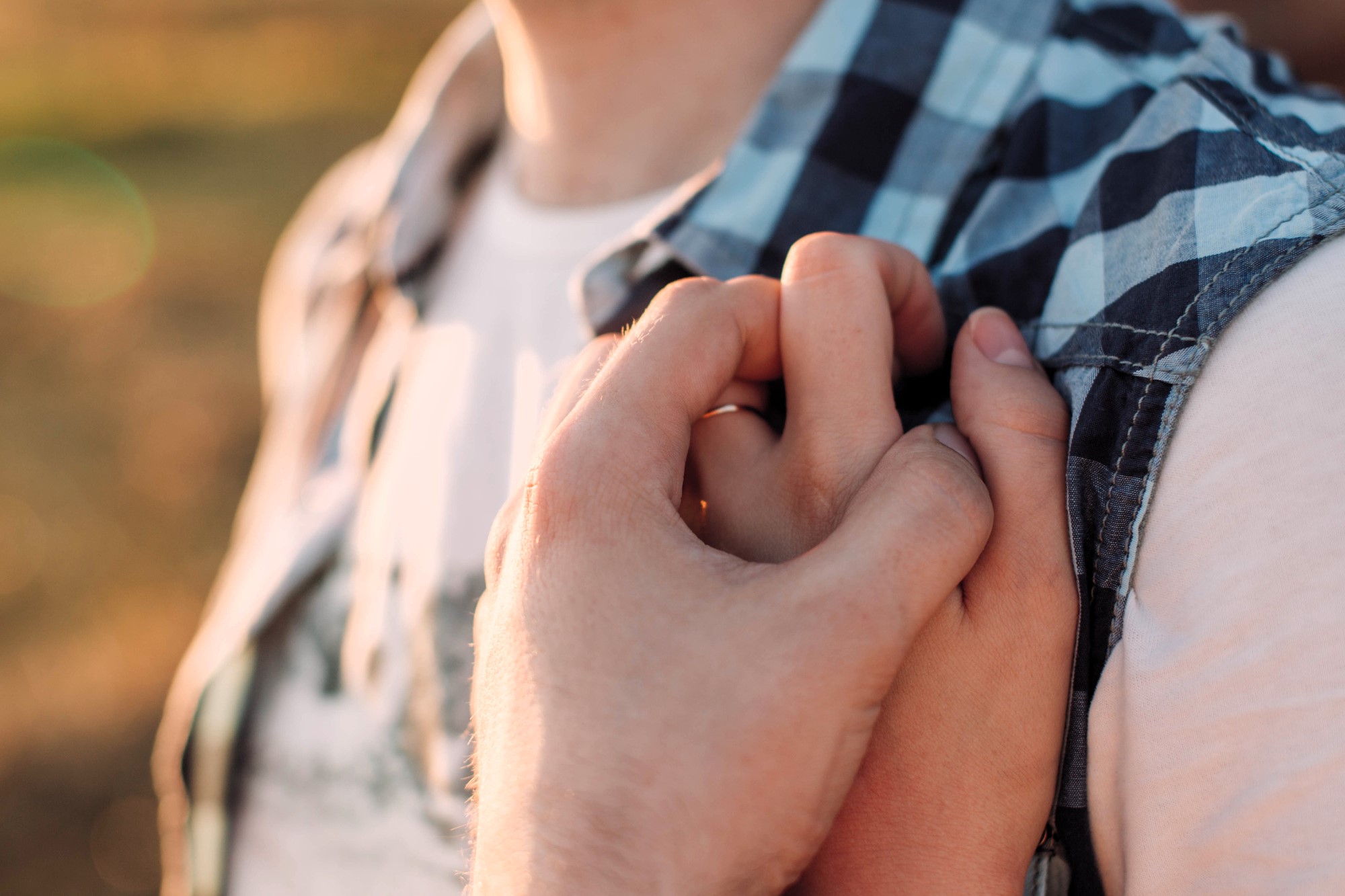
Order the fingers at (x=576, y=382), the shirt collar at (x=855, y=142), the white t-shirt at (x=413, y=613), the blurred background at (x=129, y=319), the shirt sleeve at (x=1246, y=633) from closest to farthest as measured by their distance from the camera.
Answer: the shirt sleeve at (x=1246, y=633) → the fingers at (x=576, y=382) → the shirt collar at (x=855, y=142) → the white t-shirt at (x=413, y=613) → the blurred background at (x=129, y=319)

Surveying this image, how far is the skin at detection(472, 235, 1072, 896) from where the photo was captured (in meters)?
0.56

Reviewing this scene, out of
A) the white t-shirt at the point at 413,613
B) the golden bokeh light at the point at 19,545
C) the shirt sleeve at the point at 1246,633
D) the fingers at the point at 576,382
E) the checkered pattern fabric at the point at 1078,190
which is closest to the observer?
the shirt sleeve at the point at 1246,633

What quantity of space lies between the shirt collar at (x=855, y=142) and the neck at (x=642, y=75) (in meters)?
0.14

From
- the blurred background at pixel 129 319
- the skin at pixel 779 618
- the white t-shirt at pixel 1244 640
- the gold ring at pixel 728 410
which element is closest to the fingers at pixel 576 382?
the skin at pixel 779 618

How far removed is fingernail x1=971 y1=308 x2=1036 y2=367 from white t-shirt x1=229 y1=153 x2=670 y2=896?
0.48m

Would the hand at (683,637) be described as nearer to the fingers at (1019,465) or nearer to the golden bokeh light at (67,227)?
the fingers at (1019,465)

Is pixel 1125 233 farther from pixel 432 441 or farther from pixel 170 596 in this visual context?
pixel 170 596

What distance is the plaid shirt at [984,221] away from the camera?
0.63 m

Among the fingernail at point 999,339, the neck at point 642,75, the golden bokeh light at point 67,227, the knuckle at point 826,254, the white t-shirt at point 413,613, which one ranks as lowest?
the golden bokeh light at point 67,227

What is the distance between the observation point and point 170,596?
356 centimetres

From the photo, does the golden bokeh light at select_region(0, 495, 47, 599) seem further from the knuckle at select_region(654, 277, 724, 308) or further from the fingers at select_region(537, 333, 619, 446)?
the knuckle at select_region(654, 277, 724, 308)

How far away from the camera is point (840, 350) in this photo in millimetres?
707

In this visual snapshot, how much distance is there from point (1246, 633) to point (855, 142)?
0.63 meters

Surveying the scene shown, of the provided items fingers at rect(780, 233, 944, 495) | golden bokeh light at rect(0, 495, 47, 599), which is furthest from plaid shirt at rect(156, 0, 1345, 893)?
golden bokeh light at rect(0, 495, 47, 599)
